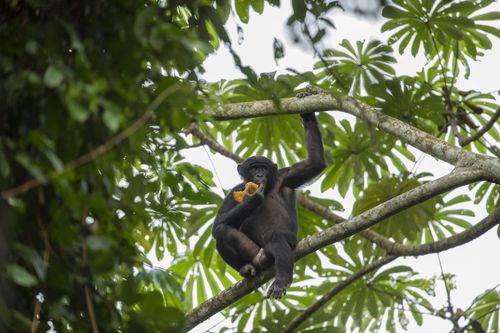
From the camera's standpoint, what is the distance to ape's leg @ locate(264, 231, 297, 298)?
230 inches

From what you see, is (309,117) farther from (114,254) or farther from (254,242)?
(114,254)

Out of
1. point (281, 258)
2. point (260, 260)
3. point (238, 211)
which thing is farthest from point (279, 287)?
point (238, 211)

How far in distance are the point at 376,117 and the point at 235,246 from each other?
172 cm

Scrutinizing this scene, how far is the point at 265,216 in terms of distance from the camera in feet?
22.2

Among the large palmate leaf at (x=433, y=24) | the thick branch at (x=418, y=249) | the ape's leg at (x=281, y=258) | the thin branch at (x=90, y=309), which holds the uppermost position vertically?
the large palmate leaf at (x=433, y=24)

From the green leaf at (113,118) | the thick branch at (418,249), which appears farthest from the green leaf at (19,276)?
the thick branch at (418,249)

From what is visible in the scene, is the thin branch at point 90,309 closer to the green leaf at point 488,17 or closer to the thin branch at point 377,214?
the thin branch at point 377,214

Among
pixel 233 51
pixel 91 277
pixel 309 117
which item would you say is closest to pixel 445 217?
pixel 309 117

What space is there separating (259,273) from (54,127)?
388 cm

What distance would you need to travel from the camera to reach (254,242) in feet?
21.9

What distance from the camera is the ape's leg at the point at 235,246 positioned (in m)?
6.36

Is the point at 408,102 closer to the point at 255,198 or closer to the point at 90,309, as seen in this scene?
the point at 255,198

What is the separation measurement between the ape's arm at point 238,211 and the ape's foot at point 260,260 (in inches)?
Answer: 14.5

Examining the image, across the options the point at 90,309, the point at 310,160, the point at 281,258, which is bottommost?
the point at 90,309
